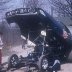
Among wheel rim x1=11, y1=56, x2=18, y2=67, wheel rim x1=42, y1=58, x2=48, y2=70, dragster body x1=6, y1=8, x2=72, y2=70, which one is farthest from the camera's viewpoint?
wheel rim x1=11, y1=56, x2=18, y2=67

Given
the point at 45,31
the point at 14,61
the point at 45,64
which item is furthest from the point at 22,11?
the point at 14,61

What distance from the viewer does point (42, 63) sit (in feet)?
34.8

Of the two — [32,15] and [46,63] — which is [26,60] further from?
[32,15]

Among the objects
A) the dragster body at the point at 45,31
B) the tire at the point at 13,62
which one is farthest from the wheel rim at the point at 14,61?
the dragster body at the point at 45,31

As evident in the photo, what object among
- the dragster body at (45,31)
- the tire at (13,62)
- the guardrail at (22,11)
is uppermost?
the guardrail at (22,11)

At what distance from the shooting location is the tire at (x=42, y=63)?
10.5 m

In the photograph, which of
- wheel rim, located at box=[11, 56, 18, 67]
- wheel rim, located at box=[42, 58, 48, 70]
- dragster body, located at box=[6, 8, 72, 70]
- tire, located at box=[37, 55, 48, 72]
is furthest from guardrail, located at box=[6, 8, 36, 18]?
wheel rim, located at box=[11, 56, 18, 67]

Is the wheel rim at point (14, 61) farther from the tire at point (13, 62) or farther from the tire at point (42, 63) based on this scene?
the tire at point (42, 63)

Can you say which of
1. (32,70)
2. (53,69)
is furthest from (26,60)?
(53,69)

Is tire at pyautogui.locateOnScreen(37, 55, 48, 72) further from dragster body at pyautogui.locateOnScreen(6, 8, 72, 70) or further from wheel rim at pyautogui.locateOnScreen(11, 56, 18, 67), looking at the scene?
wheel rim at pyautogui.locateOnScreen(11, 56, 18, 67)

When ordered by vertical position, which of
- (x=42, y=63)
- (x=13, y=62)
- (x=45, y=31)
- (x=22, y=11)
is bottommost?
(x=13, y=62)

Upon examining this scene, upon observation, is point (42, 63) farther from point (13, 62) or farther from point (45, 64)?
point (13, 62)

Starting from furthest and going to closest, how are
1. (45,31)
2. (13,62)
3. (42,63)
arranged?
(13,62), (45,31), (42,63)

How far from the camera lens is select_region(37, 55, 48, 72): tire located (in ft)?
34.4
